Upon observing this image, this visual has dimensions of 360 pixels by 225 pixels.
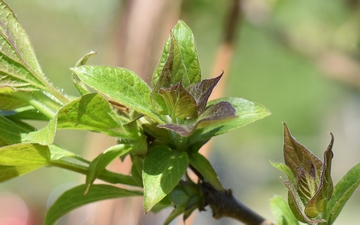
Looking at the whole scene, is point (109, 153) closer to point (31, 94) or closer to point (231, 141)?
point (31, 94)

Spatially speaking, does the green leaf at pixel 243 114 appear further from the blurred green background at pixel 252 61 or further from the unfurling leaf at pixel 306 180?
the blurred green background at pixel 252 61

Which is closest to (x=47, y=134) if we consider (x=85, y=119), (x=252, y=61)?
(x=85, y=119)

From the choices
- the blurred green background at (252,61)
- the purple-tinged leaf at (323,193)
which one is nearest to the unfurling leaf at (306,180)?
the purple-tinged leaf at (323,193)

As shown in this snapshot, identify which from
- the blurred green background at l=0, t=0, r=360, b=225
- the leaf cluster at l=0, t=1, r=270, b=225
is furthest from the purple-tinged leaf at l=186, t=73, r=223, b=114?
the blurred green background at l=0, t=0, r=360, b=225

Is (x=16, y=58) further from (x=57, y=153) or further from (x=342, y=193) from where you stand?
(x=342, y=193)

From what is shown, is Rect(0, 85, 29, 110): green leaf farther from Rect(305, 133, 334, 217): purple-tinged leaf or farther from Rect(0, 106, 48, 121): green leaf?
Rect(305, 133, 334, 217): purple-tinged leaf
